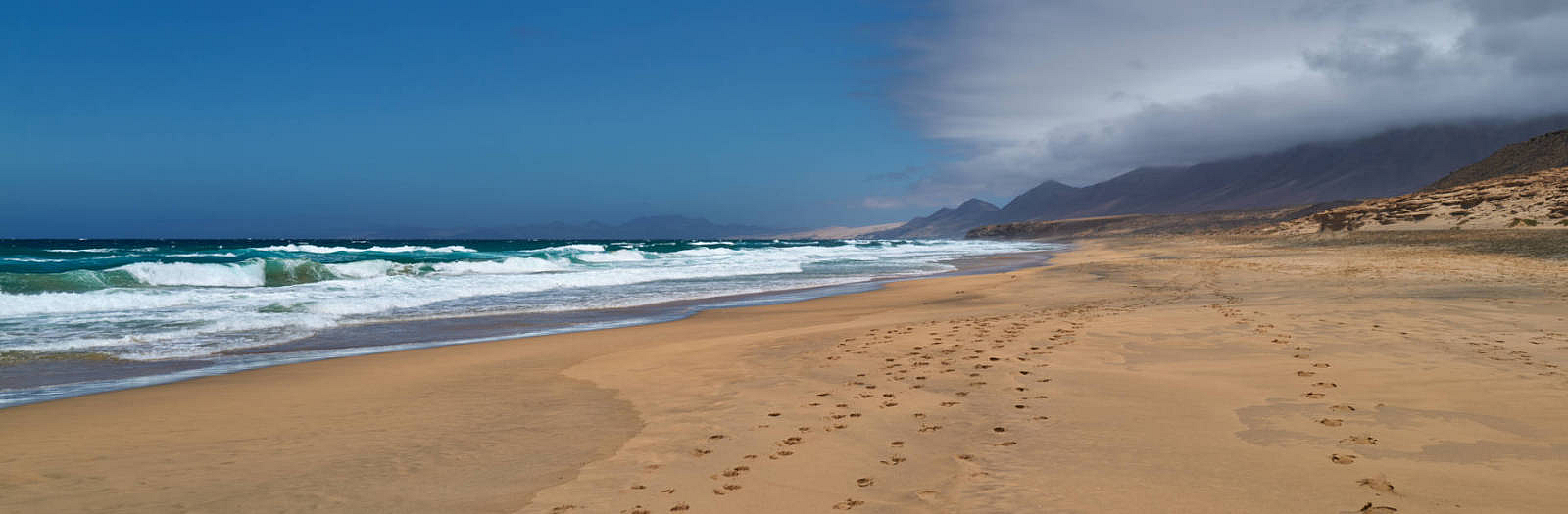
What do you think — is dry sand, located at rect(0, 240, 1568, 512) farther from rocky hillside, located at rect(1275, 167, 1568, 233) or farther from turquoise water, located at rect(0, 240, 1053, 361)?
rocky hillside, located at rect(1275, 167, 1568, 233)

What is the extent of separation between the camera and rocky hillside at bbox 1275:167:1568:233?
114ft

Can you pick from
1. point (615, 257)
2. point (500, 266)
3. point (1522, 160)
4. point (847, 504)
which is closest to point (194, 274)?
point (500, 266)

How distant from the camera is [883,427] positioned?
5445 millimetres

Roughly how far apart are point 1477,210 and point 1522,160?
129 ft

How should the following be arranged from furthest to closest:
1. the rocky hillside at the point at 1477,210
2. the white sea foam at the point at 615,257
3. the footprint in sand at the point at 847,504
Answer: the white sea foam at the point at 615,257 < the rocky hillside at the point at 1477,210 < the footprint in sand at the point at 847,504

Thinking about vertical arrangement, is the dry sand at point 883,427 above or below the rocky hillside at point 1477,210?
below

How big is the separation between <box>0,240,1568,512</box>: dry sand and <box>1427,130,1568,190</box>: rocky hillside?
75.1 m

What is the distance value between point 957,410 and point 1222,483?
212 cm

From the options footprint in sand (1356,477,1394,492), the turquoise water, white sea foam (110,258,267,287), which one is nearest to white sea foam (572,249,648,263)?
the turquoise water

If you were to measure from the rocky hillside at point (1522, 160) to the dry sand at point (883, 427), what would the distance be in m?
75.1

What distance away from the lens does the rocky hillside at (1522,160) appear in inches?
2495

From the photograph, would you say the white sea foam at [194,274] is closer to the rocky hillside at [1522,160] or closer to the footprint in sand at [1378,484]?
the footprint in sand at [1378,484]

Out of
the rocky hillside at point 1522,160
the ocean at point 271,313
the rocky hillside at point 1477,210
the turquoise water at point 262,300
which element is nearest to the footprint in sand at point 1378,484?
the ocean at point 271,313

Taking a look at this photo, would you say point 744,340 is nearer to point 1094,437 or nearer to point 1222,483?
point 1094,437
